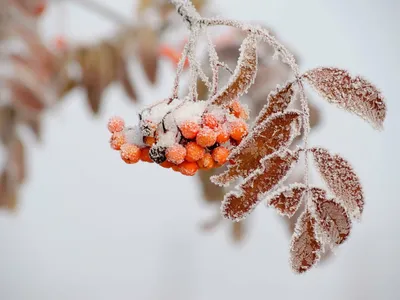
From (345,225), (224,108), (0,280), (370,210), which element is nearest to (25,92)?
(224,108)

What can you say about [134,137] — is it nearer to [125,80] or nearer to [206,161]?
[206,161]

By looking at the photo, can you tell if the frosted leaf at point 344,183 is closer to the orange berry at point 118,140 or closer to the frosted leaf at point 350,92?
the frosted leaf at point 350,92

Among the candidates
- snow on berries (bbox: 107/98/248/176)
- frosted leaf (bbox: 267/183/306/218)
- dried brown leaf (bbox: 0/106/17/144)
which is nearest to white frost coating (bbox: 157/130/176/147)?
snow on berries (bbox: 107/98/248/176)

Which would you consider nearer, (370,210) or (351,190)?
(351,190)

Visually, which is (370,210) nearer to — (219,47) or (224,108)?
(219,47)

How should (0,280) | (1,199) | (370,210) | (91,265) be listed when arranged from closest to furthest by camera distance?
1. (1,199)
2. (0,280)
3. (91,265)
4. (370,210)

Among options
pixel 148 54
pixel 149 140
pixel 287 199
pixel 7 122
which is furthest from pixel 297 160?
pixel 7 122

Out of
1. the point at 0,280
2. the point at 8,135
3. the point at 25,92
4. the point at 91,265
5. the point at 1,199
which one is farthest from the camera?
the point at 91,265

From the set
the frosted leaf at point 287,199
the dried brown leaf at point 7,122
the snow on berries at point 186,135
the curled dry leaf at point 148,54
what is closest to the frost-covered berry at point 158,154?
the snow on berries at point 186,135
